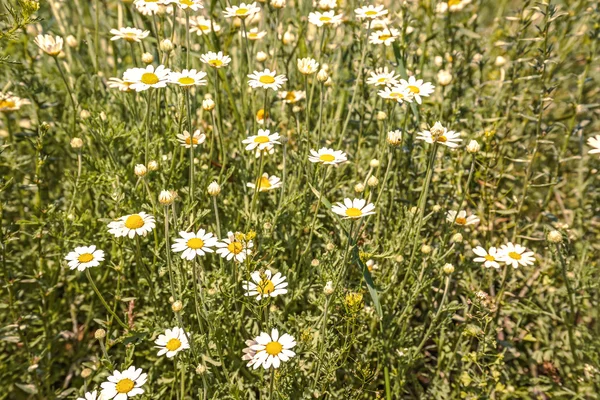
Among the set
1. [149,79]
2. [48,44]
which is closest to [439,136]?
[149,79]

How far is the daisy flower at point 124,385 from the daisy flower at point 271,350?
1.34ft

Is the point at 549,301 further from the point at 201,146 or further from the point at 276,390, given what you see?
the point at 201,146

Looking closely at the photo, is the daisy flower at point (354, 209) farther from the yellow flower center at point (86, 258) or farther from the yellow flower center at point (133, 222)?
the yellow flower center at point (86, 258)

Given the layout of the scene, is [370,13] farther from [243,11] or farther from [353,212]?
[353,212]

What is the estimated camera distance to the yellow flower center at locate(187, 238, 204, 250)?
1.96 meters

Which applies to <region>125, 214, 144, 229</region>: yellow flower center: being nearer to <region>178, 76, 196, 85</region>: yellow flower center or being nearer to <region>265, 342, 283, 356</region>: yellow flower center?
Answer: <region>178, 76, 196, 85</region>: yellow flower center

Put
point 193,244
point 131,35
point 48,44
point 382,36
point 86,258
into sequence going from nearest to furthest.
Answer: point 193,244
point 86,258
point 48,44
point 131,35
point 382,36

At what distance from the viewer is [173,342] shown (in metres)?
1.99

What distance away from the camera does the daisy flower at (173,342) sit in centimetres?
195

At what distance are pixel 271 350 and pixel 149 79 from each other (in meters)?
1.16

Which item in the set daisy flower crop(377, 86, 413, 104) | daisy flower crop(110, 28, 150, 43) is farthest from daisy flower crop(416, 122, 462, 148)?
daisy flower crop(110, 28, 150, 43)

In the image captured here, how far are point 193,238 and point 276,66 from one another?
5.31ft

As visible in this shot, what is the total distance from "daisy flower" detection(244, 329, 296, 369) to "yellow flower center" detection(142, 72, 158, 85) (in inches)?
42.6

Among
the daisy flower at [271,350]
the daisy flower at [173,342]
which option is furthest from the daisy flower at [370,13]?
the daisy flower at [173,342]
